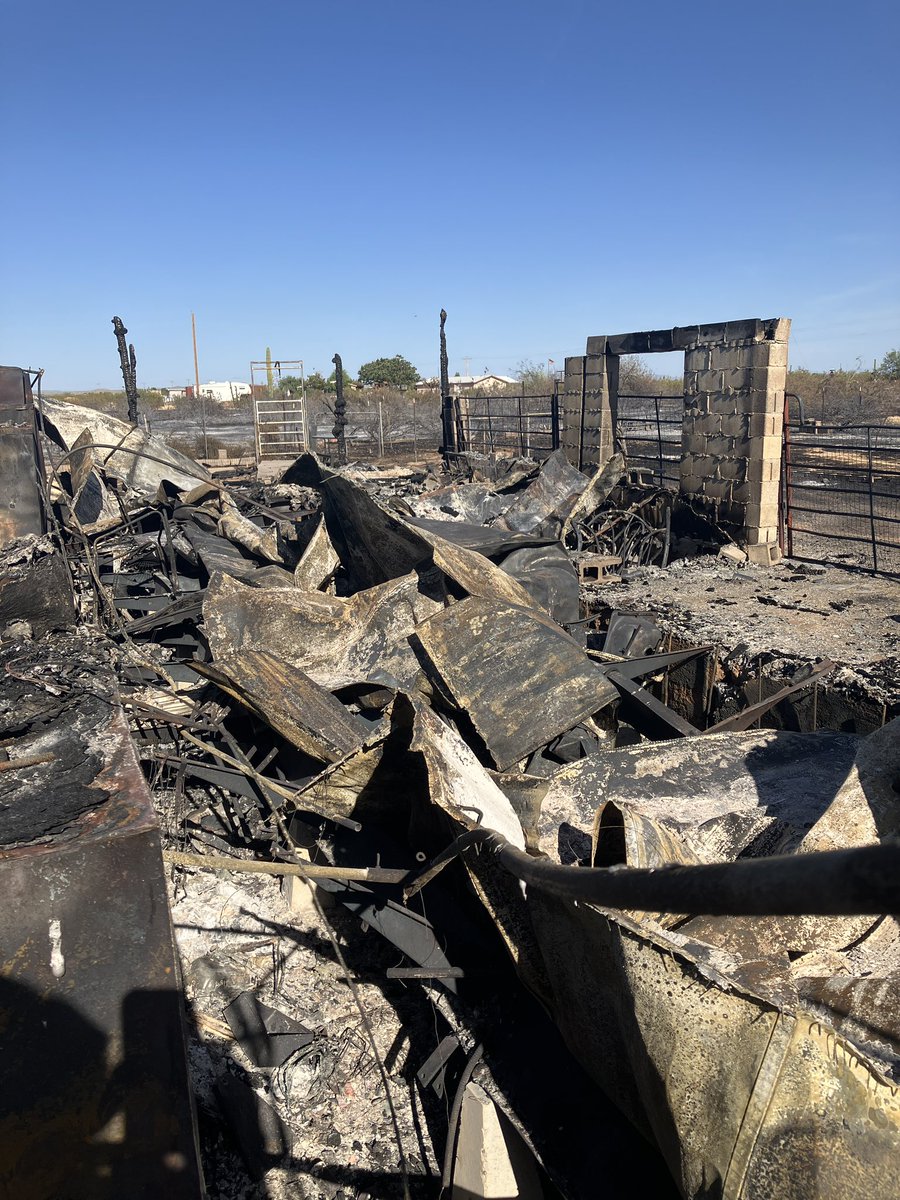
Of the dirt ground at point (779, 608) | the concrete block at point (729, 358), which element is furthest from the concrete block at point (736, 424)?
the dirt ground at point (779, 608)

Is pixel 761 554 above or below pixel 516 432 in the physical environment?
below

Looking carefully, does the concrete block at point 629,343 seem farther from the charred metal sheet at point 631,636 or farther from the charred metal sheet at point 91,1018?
the charred metal sheet at point 91,1018

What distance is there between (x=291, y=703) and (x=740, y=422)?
7.31 m

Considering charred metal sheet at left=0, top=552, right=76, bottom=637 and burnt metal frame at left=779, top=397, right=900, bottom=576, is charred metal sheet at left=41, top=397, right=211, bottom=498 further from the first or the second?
burnt metal frame at left=779, top=397, right=900, bottom=576

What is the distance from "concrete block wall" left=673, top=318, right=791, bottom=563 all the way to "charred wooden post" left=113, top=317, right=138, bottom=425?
12.4m

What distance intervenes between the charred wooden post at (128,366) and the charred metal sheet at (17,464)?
9.59m

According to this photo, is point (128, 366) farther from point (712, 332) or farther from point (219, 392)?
point (219, 392)

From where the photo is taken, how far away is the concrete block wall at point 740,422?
905 centimetres

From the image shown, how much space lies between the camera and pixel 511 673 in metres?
4.18

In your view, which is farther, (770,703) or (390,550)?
(390,550)

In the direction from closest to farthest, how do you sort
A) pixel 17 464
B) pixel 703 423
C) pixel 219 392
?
pixel 17 464, pixel 703 423, pixel 219 392

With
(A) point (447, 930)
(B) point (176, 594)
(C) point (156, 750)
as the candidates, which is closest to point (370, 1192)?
(A) point (447, 930)

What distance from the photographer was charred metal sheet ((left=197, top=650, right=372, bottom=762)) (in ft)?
12.8

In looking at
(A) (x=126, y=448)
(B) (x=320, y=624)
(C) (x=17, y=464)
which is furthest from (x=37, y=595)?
(A) (x=126, y=448)
